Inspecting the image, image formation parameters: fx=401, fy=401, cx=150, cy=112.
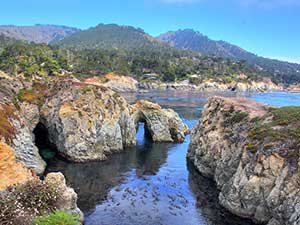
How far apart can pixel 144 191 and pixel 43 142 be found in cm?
2080

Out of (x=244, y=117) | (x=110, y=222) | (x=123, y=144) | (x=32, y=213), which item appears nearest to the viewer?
(x=32, y=213)

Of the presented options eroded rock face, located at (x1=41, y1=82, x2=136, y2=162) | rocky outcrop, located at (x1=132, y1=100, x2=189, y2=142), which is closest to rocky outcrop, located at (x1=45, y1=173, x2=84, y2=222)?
eroded rock face, located at (x1=41, y1=82, x2=136, y2=162)

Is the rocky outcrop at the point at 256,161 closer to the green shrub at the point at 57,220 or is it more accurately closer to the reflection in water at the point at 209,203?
the reflection in water at the point at 209,203

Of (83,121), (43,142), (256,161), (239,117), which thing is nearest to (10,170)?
(256,161)

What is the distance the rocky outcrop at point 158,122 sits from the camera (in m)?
68.6

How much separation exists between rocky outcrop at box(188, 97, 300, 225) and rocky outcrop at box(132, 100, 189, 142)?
1843cm

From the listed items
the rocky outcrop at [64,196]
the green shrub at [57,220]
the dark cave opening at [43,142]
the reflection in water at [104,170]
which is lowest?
the reflection in water at [104,170]

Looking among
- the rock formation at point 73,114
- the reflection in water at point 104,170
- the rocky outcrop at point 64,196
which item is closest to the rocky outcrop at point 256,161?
the reflection in water at point 104,170

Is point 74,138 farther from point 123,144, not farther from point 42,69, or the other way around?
point 42,69

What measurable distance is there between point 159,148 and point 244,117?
67.7 feet

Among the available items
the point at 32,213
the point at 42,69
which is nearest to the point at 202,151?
the point at 32,213

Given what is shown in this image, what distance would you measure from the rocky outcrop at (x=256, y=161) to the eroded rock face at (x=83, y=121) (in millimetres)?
13217

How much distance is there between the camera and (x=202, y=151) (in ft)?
166

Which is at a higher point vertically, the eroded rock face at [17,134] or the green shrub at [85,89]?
the green shrub at [85,89]
